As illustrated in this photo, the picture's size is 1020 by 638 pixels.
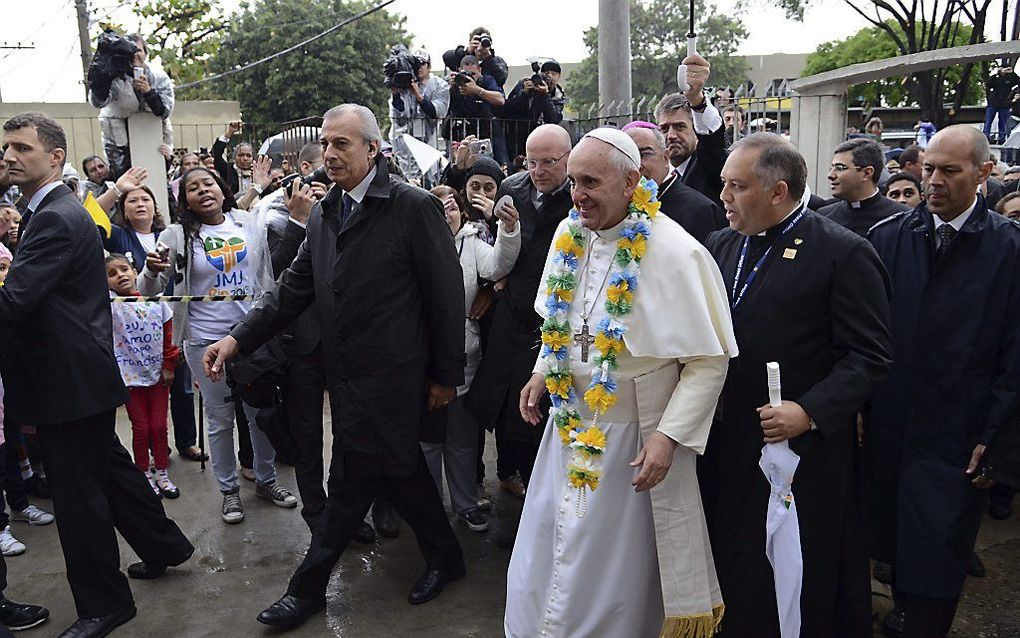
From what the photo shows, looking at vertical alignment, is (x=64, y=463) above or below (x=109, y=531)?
above

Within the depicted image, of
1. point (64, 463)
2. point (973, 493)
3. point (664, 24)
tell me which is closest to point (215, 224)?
point (64, 463)

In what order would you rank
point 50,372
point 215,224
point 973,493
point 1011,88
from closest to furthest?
point 973,493
point 50,372
point 215,224
point 1011,88

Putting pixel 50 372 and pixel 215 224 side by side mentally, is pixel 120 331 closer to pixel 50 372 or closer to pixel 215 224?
pixel 215 224

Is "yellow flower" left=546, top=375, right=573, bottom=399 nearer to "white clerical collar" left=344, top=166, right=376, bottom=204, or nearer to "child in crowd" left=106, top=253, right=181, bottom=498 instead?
"white clerical collar" left=344, top=166, right=376, bottom=204

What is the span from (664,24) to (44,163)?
63.7m

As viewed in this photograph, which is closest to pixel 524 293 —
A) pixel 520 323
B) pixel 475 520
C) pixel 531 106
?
pixel 520 323

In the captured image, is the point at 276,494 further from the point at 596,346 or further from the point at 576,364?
the point at 596,346

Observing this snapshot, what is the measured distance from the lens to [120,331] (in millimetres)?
5664

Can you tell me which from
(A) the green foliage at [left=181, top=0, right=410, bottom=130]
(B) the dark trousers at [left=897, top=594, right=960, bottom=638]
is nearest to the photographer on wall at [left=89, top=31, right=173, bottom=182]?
(B) the dark trousers at [left=897, top=594, right=960, bottom=638]

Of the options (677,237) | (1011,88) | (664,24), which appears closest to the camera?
(677,237)

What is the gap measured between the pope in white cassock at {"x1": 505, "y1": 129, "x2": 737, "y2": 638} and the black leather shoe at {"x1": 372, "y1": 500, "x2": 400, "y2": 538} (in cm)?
199

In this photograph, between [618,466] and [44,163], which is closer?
[618,466]

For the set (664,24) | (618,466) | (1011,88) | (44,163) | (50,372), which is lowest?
(618,466)

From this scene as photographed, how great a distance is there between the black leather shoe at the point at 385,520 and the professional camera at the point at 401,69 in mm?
5623
